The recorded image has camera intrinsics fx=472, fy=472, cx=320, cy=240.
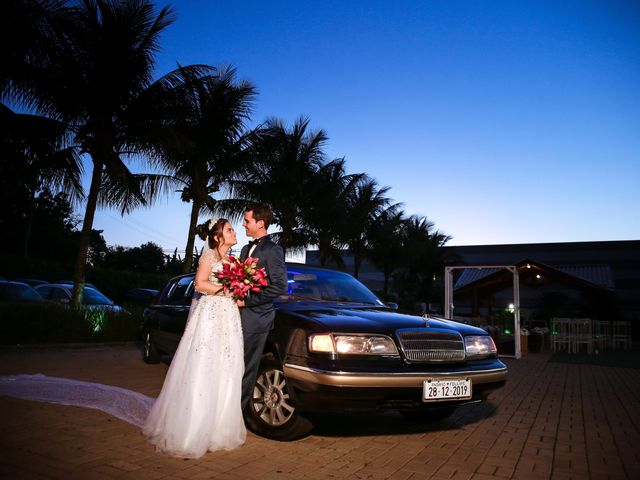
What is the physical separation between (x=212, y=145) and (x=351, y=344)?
45.0ft

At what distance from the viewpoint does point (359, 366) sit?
3646 millimetres

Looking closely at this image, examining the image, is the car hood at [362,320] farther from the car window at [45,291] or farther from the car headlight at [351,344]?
the car window at [45,291]

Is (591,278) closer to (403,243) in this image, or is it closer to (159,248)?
(403,243)

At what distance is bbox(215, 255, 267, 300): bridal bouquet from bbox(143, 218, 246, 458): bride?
0.12 metres

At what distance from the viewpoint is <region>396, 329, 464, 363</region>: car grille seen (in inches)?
154

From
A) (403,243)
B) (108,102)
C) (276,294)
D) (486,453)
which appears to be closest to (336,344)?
(276,294)

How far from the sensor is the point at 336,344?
371cm

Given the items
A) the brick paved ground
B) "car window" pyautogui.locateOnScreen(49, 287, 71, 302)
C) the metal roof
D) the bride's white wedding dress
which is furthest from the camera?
the metal roof

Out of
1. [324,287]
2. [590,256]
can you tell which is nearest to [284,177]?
[324,287]

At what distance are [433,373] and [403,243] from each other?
107 ft

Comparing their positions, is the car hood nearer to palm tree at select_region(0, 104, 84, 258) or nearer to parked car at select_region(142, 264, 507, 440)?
parked car at select_region(142, 264, 507, 440)

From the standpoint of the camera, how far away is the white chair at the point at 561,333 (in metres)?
16.6

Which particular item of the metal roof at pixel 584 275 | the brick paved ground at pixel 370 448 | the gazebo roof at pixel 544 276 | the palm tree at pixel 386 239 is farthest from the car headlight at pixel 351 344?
the palm tree at pixel 386 239

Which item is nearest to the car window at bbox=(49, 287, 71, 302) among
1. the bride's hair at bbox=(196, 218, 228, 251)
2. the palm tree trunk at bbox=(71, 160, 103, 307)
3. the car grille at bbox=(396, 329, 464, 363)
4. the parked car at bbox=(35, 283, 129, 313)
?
the parked car at bbox=(35, 283, 129, 313)
